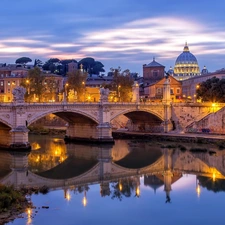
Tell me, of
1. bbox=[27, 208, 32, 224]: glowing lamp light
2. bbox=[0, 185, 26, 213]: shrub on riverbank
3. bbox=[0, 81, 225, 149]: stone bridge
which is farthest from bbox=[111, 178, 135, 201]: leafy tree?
bbox=[0, 81, 225, 149]: stone bridge

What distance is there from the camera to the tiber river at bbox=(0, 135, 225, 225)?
1936cm

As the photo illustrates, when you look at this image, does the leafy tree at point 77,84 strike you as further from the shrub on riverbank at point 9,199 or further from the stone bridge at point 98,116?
the shrub on riverbank at point 9,199

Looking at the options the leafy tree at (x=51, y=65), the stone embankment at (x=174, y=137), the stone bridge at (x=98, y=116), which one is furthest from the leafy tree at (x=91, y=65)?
the stone embankment at (x=174, y=137)

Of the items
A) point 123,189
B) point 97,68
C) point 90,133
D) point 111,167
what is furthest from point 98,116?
point 97,68

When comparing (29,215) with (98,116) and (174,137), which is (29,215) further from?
(174,137)

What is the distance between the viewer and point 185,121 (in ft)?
156

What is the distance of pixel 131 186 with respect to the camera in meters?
25.3

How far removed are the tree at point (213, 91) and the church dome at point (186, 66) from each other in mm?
54817

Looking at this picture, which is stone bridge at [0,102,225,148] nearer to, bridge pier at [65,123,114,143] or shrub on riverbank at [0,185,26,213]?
bridge pier at [65,123,114,143]

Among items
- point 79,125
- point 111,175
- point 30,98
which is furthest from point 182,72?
point 111,175

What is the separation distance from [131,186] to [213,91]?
106ft

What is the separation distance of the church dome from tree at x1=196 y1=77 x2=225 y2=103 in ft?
180

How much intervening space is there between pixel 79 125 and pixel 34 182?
722 inches

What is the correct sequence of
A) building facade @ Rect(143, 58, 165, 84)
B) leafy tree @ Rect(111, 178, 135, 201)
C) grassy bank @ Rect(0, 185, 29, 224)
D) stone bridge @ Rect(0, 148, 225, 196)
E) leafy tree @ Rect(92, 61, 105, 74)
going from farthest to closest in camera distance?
leafy tree @ Rect(92, 61, 105, 74)
building facade @ Rect(143, 58, 165, 84)
stone bridge @ Rect(0, 148, 225, 196)
leafy tree @ Rect(111, 178, 135, 201)
grassy bank @ Rect(0, 185, 29, 224)
